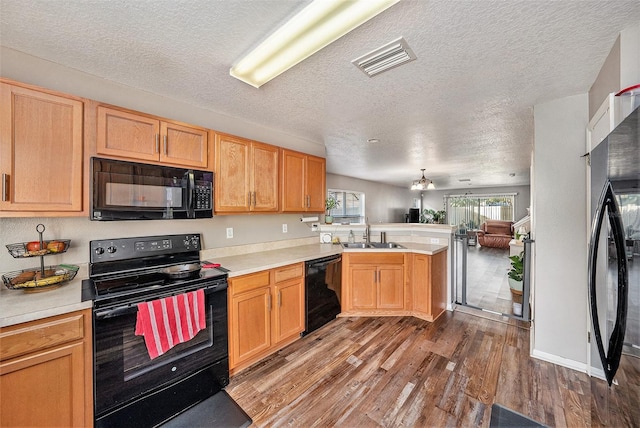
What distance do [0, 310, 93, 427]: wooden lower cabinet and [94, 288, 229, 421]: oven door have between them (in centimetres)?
5

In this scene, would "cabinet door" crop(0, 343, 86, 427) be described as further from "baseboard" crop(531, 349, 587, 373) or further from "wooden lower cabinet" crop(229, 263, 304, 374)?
"baseboard" crop(531, 349, 587, 373)

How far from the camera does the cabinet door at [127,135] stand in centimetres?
173

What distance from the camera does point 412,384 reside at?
6.32ft

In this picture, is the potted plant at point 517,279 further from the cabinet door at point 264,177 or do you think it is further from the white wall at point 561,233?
the cabinet door at point 264,177

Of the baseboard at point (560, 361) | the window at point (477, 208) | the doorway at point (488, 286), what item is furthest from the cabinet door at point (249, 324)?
the window at point (477, 208)

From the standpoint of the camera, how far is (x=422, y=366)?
2.14 m

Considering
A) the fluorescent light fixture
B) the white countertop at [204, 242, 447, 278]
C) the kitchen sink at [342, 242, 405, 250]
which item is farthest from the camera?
the kitchen sink at [342, 242, 405, 250]

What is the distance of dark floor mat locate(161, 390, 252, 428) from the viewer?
63.3 inches

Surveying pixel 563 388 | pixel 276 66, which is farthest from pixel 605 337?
pixel 276 66

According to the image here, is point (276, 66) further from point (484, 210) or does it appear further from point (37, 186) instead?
point (484, 210)

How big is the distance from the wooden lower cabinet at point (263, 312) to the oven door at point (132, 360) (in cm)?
19

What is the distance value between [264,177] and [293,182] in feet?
1.34

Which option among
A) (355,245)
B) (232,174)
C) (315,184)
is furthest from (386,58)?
(355,245)

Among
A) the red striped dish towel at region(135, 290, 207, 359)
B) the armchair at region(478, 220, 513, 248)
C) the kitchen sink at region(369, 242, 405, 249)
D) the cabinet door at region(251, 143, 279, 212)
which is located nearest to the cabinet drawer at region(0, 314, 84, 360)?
the red striped dish towel at region(135, 290, 207, 359)
